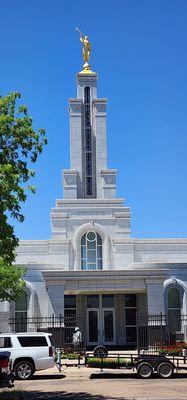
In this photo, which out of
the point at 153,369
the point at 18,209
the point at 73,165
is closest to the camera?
Answer: the point at 18,209

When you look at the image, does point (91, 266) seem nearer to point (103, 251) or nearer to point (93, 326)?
point (103, 251)

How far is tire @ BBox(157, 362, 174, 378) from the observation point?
2084cm

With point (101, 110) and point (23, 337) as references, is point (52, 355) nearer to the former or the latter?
point (23, 337)

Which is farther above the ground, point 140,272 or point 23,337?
point 140,272

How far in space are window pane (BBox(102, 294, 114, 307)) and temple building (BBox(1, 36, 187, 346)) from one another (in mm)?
64

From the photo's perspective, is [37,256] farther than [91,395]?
Yes

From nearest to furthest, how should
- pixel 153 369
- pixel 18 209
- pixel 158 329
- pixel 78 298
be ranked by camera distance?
pixel 18 209 → pixel 153 369 → pixel 158 329 → pixel 78 298

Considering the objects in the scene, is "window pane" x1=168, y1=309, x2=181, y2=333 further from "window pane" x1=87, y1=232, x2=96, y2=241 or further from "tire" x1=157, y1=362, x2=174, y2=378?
"tire" x1=157, y1=362, x2=174, y2=378

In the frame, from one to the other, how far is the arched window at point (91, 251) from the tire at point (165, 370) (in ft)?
60.3

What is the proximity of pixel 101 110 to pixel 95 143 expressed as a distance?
8.75 feet

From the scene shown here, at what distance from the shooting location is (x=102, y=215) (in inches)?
1569

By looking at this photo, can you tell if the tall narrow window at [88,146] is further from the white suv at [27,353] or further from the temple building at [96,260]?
the white suv at [27,353]

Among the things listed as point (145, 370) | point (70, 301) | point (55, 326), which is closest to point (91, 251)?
point (70, 301)

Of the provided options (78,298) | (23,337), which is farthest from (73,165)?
(23,337)
